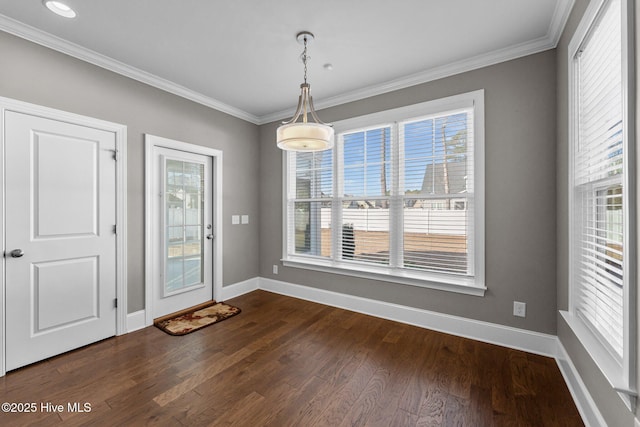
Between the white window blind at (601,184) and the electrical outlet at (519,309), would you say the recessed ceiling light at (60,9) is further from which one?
the electrical outlet at (519,309)

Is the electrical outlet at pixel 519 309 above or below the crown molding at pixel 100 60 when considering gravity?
below

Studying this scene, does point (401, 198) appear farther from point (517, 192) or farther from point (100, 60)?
point (100, 60)

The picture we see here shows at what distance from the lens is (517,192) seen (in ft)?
8.21

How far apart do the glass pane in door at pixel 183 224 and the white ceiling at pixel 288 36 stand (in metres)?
0.99

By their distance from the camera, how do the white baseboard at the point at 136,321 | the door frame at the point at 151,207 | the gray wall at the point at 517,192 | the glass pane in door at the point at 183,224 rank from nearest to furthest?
the gray wall at the point at 517,192 → the white baseboard at the point at 136,321 → the door frame at the point at 151,207 → the glass pane in door at the point at 183,224

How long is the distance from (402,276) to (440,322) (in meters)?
0.58

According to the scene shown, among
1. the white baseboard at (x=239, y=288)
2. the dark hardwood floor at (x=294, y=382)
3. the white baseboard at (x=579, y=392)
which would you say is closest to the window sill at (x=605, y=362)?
the white baseboard at (x=579, y=392)

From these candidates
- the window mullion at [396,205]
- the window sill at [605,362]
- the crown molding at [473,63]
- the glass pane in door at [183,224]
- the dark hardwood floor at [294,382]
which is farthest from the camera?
the glass pane in door at [183,224]

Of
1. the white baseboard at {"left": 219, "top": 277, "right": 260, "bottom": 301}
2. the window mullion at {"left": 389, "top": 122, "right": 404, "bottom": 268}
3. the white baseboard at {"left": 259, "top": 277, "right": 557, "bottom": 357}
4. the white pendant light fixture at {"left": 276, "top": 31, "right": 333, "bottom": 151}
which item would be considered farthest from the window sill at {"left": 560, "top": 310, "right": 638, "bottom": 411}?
the white baseboard at {"left": 219, "top": 277, "right": 260, "bottom": 301}

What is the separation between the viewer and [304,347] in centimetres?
258

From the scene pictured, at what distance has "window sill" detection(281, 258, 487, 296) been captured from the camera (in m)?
2.75

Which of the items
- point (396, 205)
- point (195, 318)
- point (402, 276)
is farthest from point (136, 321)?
point (396, 205)

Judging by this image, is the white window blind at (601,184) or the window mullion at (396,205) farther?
the window mullion at (396,205)

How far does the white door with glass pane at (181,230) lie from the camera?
319 cm
